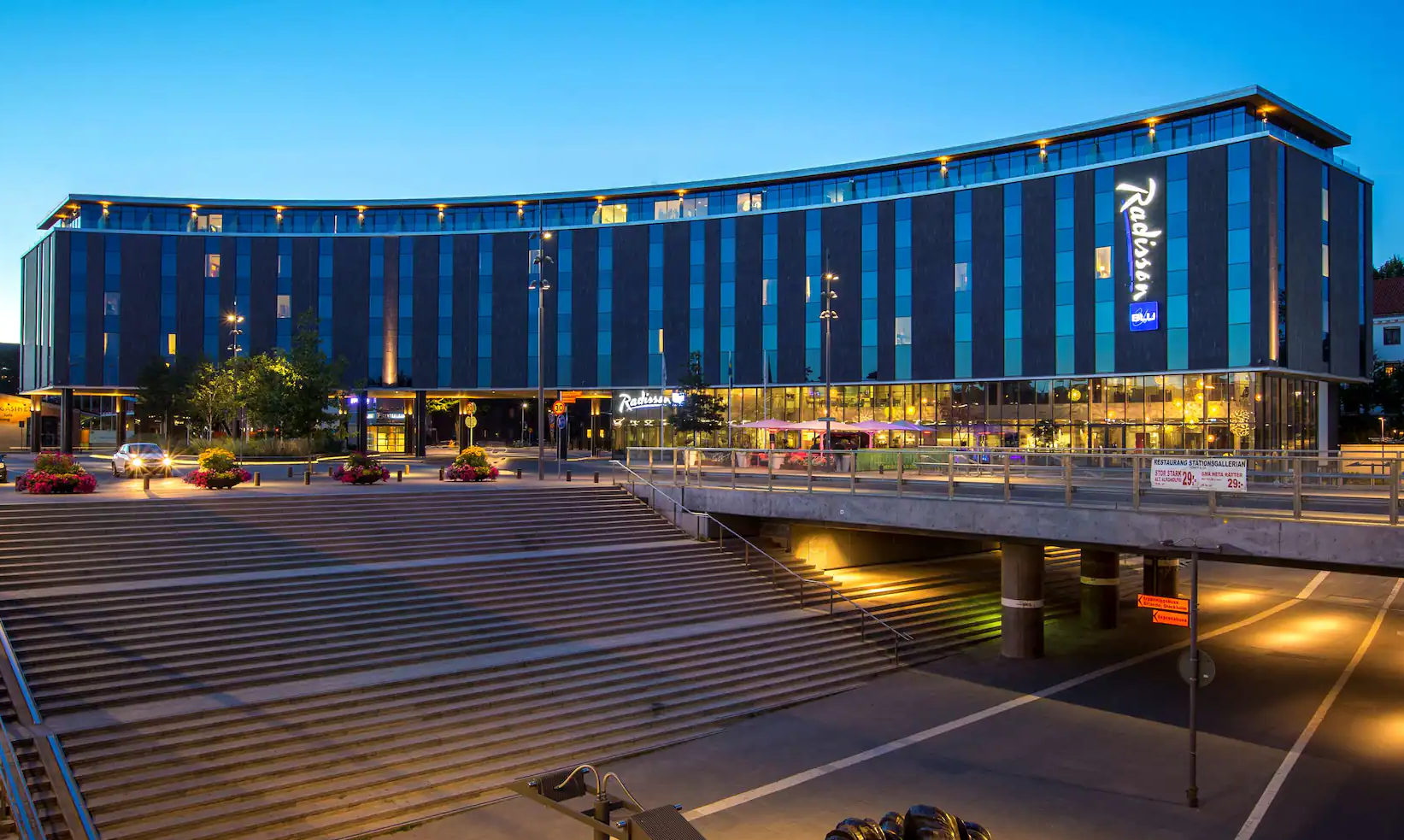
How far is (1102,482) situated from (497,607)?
14.2 m

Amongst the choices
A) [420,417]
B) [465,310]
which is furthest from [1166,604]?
[420,417]

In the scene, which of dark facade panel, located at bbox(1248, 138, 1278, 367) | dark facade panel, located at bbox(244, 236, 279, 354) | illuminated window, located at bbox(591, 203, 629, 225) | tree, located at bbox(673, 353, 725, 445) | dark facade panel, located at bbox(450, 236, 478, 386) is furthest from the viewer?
dark facade panel, located at bbox(244, 236, 279, 354)

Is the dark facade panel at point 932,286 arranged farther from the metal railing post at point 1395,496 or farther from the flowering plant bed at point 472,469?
the metal railing post at point 1395,496

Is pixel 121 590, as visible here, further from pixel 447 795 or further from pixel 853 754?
pixel 853 754

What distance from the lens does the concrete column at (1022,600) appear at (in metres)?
23.9

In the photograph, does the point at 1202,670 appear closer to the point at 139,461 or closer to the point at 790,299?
the point at 139,461

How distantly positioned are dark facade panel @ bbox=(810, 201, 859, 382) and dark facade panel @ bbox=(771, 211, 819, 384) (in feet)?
4.85

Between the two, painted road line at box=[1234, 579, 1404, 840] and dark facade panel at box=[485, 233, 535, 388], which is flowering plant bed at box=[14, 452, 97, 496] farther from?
dark facade panel at box=[485, 233, 535, 388]

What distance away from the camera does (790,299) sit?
64.2 m

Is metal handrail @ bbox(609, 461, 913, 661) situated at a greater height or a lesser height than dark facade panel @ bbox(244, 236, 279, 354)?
lesser

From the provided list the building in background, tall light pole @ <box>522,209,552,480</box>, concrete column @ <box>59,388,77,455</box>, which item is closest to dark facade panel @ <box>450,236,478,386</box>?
the building in background

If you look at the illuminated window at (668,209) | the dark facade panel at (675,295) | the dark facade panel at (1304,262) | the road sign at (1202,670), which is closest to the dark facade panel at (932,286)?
the dark facade panel at (675,295)

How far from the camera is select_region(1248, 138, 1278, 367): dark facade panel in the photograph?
4859 centimetres

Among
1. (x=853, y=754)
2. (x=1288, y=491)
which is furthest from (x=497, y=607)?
(x=1288, y=491)
